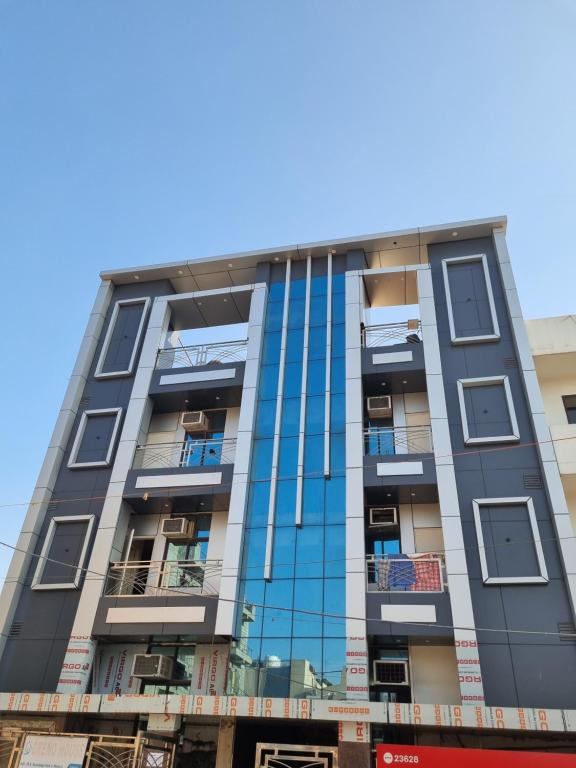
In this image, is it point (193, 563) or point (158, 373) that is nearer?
point (193, 563)

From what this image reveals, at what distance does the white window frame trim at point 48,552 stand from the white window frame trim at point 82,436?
184 cm

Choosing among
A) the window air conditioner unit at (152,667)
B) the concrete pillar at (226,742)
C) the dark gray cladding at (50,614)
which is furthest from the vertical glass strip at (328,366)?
the dark gray cladding at (50,614)

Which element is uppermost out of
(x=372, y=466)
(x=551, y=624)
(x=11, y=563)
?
(x=372, y=466)

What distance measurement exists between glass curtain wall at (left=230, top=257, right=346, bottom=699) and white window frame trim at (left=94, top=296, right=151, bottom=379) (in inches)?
201

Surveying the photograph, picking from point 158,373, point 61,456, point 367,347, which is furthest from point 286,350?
point 61,456

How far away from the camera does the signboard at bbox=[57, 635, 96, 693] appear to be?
1623 centimetres

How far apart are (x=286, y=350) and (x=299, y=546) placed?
7.24 metres

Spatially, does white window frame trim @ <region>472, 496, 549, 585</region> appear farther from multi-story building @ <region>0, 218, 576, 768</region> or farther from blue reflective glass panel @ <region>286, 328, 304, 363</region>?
blue reflective glass panel @ <region>286, 328, 304, 363</region>

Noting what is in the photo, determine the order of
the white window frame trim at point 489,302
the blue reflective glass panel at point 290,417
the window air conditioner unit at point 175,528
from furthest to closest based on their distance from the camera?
the white window frame trim at point 489,302 < the blue reflective glass panel at point 290,417 < the window air conditioner unit at point 175,528

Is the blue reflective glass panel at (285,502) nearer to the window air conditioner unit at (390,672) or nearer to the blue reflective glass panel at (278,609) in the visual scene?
the blue reflective glass panel at (278,609)

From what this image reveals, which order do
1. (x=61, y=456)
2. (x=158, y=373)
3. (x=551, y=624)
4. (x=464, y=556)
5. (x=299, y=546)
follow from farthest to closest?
1. (x=158, y=373)
2. (x=61, y=456)
3. (x=299, y=546)
4. (x=464, y=556)
5. (x=551, y=624)

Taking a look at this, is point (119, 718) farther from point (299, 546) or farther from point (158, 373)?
point (158, 373)

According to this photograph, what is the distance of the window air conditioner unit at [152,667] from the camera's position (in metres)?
16.9

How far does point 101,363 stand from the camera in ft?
75.7
